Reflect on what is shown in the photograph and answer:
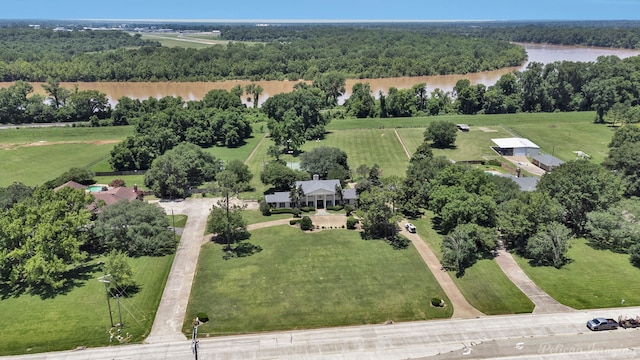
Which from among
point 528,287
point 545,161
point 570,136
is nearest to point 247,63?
point 570,136

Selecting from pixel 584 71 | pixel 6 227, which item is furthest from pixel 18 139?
pixel 584 71

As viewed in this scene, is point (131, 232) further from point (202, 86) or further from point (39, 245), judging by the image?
point (202, 86)

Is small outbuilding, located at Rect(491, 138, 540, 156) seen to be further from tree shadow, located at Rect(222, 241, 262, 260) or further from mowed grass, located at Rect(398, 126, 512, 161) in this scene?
tree shadow, located at Rect(222, 241, 262, 260)

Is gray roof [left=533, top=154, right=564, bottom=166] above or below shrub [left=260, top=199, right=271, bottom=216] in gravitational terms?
above

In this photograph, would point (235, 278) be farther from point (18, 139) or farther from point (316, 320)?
point (18, 139)

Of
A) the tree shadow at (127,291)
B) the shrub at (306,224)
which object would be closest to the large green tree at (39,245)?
the tree shadow at (127,291)

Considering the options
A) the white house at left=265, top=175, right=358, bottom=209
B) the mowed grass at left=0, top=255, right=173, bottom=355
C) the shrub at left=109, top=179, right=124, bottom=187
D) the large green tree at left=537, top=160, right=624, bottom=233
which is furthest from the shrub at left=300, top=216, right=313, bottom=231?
the shrub at left=109, top=179, right=124, bottom=187
